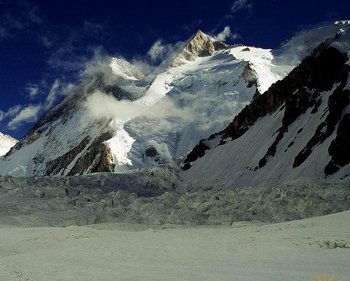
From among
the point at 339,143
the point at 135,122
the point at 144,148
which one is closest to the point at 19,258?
the point at 339,143

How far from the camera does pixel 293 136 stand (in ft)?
226

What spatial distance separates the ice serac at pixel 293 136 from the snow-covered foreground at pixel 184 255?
2862cm

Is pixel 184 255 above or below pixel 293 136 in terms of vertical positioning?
below

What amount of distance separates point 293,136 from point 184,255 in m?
54.5

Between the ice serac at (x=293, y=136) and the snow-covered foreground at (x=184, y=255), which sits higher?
the ice serac at (x=293, y=136)

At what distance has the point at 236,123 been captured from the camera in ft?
312

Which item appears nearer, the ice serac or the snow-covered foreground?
the snow-covered foreground

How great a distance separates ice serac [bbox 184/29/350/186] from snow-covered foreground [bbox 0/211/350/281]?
28623mm

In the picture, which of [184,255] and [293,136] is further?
[293,136]

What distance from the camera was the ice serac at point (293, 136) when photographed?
178 feet

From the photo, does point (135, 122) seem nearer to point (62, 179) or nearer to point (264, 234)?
point (62, 179)

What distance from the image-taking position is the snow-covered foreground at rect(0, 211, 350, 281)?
1298 cm

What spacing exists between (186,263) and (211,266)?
913mm

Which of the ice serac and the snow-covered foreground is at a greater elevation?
the ice serac
